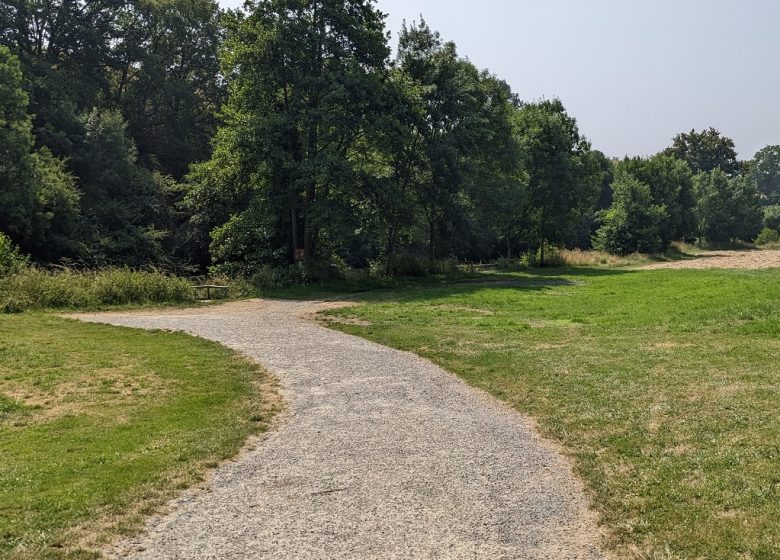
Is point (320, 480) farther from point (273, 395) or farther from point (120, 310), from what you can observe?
point (120, 310)

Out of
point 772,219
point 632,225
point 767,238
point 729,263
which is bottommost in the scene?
point 729,263

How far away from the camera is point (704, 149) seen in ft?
401

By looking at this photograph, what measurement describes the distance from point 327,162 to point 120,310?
38.9 feet

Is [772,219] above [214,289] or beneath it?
above

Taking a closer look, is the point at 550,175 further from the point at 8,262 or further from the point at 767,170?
the point at 767,170

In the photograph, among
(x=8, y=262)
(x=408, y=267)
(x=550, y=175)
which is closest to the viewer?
(x=8, y=262)

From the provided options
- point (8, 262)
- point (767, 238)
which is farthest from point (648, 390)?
point (767, 238)

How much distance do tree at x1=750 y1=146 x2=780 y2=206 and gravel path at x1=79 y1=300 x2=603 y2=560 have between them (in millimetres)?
206154

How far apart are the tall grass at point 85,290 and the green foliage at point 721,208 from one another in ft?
280

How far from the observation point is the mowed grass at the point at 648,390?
5.12m

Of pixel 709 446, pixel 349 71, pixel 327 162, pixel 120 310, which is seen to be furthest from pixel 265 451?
pixel 349 71

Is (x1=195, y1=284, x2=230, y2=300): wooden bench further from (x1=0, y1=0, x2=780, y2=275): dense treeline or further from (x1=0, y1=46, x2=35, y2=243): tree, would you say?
(x1=0, y1=46, x2=35, y2=243): tree

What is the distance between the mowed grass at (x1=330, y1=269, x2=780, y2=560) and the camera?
5121mm

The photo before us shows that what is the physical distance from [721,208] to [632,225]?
116 ft
